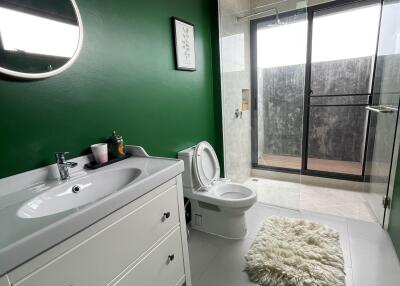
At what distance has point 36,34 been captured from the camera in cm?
102

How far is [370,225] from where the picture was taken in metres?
1.99

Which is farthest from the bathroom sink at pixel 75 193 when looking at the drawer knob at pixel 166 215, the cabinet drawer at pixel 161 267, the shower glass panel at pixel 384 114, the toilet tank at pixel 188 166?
the shower glass panel at pixel 384 114

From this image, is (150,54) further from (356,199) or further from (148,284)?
(356,199)

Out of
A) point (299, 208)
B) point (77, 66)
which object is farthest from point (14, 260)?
point (299, 208)

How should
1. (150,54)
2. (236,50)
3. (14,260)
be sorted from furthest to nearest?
(236,50)
(150,54)
(14,260)

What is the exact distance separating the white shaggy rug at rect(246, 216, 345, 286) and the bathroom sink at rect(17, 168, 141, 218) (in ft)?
3.65

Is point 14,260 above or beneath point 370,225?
above

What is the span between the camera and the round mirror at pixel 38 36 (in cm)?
93

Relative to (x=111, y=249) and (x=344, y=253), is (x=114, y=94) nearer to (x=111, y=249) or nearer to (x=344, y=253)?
(x=111, y=249)

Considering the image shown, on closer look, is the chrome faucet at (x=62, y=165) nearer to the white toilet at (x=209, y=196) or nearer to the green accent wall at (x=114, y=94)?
the green accent wall at (x=114, y=94)

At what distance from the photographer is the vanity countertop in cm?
58

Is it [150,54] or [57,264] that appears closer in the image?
[57,264]

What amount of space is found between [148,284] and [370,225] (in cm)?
203

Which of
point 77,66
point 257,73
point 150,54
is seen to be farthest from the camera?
point 257,73
